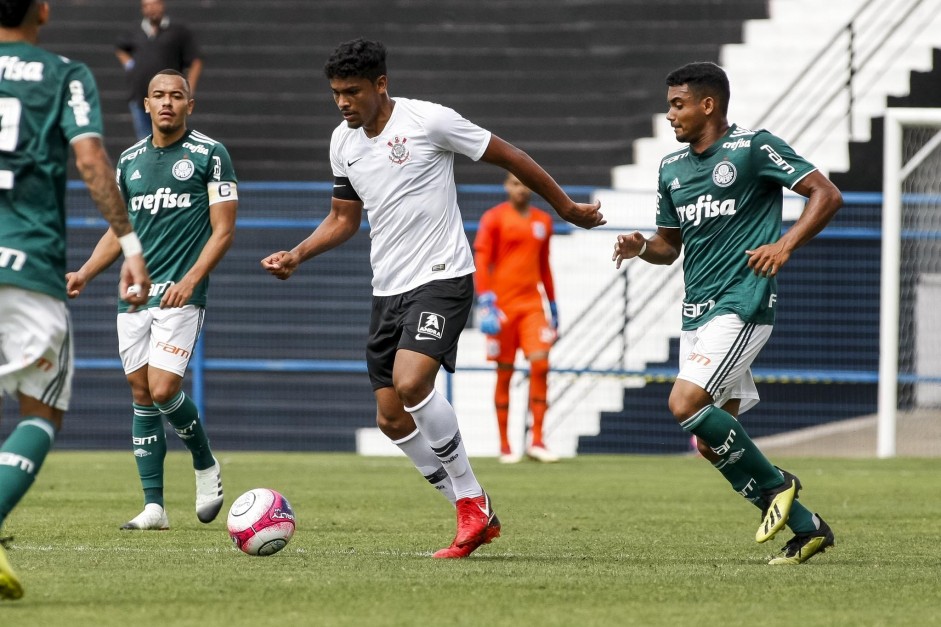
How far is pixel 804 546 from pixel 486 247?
7.42 m

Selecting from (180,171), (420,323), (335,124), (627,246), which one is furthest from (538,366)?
(420,323)

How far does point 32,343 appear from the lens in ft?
16.9

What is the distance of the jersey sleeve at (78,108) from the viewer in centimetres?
518

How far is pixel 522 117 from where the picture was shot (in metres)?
19.2

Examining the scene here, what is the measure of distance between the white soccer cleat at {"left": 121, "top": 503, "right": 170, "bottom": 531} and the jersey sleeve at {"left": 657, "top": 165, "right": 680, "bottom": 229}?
2.98 metres

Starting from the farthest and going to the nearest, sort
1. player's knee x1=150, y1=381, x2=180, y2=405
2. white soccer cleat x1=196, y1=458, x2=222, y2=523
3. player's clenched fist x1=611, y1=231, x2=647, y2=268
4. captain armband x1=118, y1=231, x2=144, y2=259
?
1. white soccer cleat x1=196, y1=458, x2=222, y2=523
2. player's knee x1=150, y1=381, x2=180, y2=405
3. player's clenched fist x1=611, y1=231, x2=647, y2=268
4. captain armband x1=118, y1=231, x2=144, y2=259

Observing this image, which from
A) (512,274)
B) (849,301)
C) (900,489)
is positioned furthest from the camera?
(849,301)

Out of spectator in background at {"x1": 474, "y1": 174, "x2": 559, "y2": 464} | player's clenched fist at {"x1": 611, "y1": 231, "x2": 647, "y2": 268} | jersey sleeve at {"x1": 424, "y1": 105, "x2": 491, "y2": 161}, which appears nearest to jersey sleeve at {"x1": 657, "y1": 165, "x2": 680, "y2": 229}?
player's clenched fist at {"x1": 611, "y1": 231, "x2": 647, "y2": 268}

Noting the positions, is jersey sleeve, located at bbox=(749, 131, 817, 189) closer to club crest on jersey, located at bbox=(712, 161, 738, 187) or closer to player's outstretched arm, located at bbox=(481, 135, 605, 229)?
club crest on jersey, located at bbox=(712, 161, 738, 187)

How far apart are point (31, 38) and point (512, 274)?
8.78m

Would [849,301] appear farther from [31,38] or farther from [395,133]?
[31,38]

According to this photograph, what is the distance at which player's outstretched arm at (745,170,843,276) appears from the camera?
6.54 metres

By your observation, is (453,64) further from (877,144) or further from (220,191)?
(220,191)

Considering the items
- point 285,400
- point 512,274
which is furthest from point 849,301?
point 285,400
